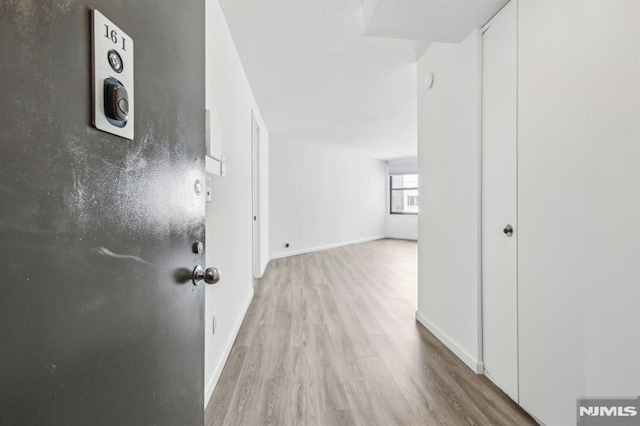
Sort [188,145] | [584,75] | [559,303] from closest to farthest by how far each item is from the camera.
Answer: [188,145] → [584,75] → [559,303]

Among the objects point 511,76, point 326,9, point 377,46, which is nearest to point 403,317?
point 511,76

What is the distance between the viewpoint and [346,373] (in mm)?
1967

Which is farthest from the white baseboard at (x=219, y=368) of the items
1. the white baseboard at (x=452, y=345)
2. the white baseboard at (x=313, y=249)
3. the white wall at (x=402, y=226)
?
the white wall at (x=402, y=226)

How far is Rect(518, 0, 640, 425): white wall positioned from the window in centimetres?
779

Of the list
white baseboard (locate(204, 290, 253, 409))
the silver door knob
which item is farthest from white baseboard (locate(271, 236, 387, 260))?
the silver door knob

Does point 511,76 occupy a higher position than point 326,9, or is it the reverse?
point 326,9

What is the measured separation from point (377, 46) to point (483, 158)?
1.39 metres

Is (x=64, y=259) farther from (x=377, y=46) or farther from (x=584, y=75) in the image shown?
(x=377, y=46)

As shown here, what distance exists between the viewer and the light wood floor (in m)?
1.59

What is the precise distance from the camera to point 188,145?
2.86 ft

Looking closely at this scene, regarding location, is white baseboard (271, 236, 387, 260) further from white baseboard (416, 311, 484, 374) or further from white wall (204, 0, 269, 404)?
white baseboard (416, 311, 484, 374)

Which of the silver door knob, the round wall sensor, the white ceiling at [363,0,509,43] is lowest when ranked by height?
the silver door knob

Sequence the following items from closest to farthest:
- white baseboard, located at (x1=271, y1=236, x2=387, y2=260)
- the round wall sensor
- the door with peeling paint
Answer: the door with peeling paint → the round wall sensor → white baseboard, located at (x1=271, y1=236, x2=387, y2=260)

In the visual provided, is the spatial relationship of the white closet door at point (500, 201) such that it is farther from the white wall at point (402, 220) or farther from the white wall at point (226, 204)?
the white wall at point (402, 220)
